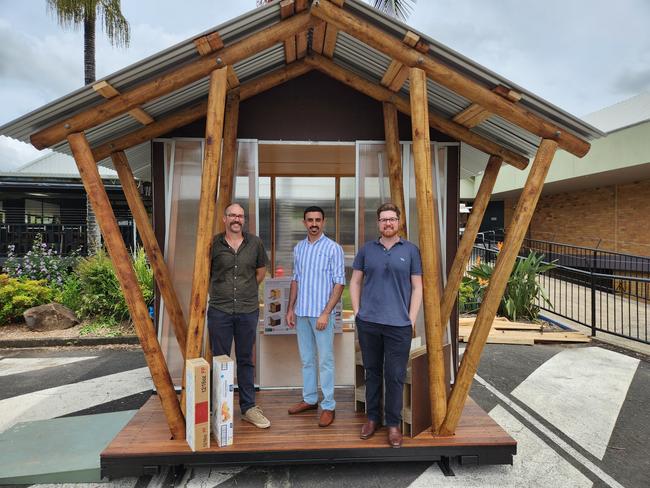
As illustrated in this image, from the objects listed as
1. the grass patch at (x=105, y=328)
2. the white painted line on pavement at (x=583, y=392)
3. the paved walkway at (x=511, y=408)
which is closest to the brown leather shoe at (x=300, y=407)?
the paved walkway at (x=511, y=408)

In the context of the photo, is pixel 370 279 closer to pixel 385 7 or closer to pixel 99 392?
pixel 99 392

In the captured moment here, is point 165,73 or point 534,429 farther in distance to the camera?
point 534,429

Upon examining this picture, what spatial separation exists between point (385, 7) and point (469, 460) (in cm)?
1075

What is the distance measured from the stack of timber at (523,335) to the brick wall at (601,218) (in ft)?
28.5

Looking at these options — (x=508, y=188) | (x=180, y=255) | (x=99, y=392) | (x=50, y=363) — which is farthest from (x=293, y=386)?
(x=508, y=188)

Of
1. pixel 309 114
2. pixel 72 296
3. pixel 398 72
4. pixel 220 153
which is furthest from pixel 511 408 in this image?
pixel 72 296

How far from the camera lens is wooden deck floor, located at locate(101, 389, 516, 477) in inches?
114

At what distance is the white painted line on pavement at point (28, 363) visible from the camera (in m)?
5.57

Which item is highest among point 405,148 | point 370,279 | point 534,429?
point 405,148

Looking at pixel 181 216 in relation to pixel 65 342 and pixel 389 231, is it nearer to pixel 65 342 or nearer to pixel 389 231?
pixel 389 231

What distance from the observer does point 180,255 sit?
417cm

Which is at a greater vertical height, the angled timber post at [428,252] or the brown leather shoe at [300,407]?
the angled timber post at [428,252]

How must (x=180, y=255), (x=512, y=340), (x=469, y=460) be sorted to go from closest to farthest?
(x=469, y=460) < (x=180, y=255) < (x=512, y=340)

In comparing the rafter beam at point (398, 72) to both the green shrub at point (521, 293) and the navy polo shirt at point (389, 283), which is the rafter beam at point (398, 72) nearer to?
the navy polo shirt at point (389, 283)
